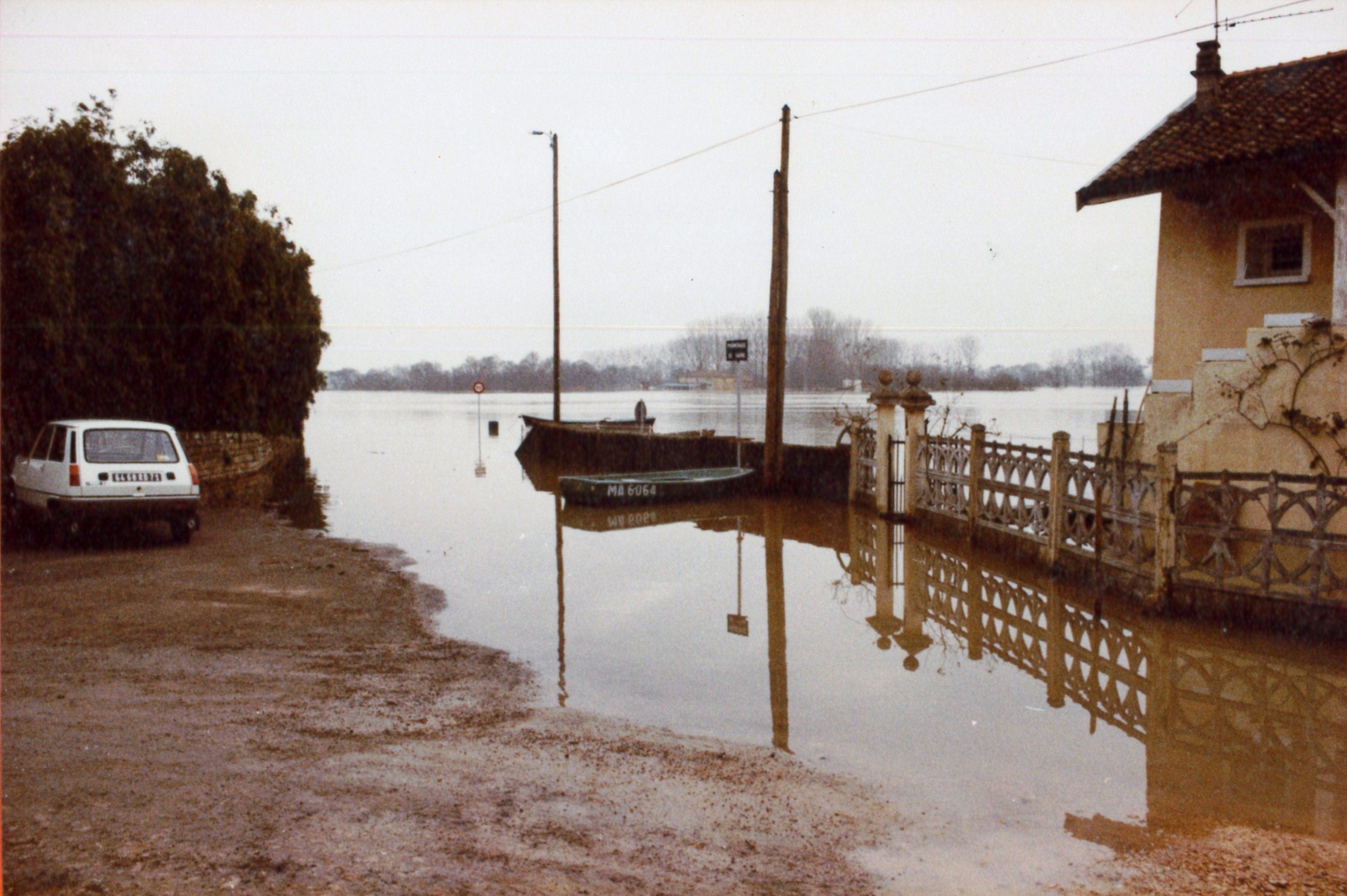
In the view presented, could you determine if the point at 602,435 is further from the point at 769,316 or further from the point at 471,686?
the point at 471,686

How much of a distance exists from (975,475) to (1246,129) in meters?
5.79

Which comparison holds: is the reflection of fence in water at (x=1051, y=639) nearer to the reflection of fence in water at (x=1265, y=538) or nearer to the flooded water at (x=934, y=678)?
the flooded water at (x=934, y=678)

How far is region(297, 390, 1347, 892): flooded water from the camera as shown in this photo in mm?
5375

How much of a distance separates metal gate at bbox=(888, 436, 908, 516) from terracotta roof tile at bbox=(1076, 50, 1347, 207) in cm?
502

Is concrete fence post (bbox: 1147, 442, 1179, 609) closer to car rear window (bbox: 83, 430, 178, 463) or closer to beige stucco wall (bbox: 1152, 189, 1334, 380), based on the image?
beige stucco wall (bbox: 1152, 189, 1334, 380)

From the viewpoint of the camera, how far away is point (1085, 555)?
11.5 metres

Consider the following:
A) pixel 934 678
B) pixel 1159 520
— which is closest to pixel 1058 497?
pixel 1159 520

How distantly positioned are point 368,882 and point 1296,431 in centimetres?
1115

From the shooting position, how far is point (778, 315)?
21.9m

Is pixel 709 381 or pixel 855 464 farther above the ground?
pixel 709 381

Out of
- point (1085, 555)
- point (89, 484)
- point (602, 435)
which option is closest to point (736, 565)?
point (1085, 555)

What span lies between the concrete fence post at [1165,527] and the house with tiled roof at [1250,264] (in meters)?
2.38

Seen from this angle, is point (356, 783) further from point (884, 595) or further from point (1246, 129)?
point (1246, 129)

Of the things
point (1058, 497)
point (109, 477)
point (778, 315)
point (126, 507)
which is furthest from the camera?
point (778, 315)
